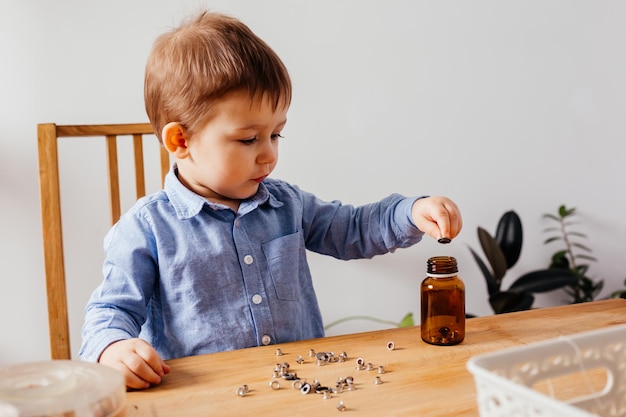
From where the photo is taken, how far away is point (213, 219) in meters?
1.12

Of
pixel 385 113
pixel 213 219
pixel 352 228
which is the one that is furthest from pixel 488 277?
pixel 213 219

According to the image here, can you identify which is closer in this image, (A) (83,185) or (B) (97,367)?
(B) (97,367)

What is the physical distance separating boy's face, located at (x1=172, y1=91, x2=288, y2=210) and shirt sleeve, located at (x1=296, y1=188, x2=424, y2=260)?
175 millimetres

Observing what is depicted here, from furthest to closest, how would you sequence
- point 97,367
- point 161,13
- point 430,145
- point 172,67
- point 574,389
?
point 430,145 → point 161,13 → point 172,67 → point 574,389 → point 97,367

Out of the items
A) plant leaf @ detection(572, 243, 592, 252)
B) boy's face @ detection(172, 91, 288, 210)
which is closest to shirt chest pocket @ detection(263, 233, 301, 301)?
boy's face @ detection(172, 91, 288, 210)

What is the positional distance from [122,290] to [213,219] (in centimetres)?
20

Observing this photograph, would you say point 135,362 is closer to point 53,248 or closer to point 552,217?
point 53,248

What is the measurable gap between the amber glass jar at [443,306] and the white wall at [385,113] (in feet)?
4.31

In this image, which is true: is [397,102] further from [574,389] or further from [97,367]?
[97,367]

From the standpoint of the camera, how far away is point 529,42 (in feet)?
8.06

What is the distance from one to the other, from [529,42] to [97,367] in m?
2.22

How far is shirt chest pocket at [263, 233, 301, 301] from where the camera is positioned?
3.78ft

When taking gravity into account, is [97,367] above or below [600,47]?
below

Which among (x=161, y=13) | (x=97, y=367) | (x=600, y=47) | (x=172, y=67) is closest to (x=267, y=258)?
(x=172, y=67)
